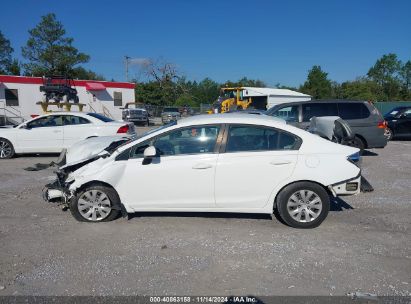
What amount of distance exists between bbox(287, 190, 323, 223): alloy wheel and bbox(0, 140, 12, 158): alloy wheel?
31.2 ft

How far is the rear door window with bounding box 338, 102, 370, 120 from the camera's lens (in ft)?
32.6

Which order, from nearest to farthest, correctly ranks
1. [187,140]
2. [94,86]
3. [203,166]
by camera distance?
[203,166] → [187,140] → [94,86]

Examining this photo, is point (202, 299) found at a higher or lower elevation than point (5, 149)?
lower

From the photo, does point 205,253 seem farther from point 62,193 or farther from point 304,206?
point 62,193

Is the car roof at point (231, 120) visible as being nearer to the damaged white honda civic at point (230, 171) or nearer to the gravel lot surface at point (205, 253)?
the damaged white honda civic at point (230, 171)

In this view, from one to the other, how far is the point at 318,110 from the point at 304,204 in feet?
18.9

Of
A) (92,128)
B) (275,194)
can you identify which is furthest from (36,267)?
(92,128)

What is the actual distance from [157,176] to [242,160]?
1176mm

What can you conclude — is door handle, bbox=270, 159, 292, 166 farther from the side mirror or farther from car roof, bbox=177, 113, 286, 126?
the side mirror

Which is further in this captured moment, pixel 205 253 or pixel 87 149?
pixel 87 149

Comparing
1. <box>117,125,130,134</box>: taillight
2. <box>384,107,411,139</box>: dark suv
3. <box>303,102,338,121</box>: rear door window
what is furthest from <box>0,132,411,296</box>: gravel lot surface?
<box>384,107,411,139</box>: dark suv

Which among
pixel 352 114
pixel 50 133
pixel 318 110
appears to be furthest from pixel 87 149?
pixel 352 114

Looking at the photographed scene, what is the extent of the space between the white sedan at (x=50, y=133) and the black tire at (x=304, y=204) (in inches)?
276

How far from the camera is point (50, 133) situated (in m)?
10.7
